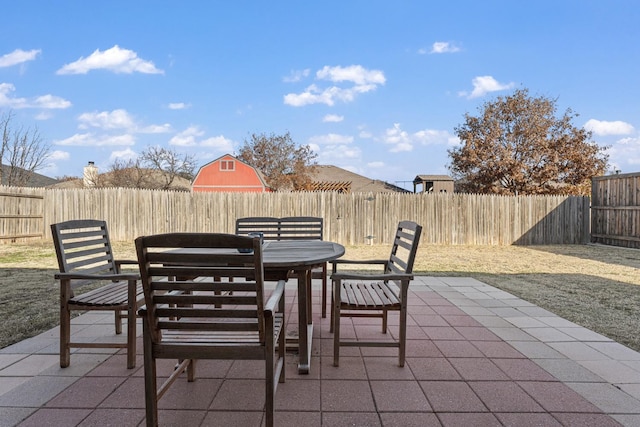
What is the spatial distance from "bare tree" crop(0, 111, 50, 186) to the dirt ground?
28.2ft

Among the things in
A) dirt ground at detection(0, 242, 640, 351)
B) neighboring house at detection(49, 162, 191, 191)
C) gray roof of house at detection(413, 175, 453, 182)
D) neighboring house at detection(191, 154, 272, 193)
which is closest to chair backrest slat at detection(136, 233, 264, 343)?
dirt ground at detection(0, 242, 640, 351)

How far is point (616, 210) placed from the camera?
10.4m

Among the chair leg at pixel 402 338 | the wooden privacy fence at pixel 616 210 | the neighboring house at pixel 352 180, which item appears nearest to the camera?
the chair leg at pixel 402 338

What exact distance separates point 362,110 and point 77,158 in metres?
19.3

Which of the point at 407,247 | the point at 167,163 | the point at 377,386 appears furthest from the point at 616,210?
the point at 167,163

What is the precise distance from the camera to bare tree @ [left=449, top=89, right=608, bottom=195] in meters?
17.5

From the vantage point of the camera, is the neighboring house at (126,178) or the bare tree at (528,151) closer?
the bare tree at (528,151)

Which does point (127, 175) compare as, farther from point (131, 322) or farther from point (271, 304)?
point (271, 304)

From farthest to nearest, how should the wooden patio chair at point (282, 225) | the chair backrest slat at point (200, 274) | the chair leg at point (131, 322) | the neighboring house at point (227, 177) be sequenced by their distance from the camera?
the neighboring house at point (227, 177) < the wooden patio chair at point (282, 225) < the chair leg at point (131, 322) < the chair backrest slat at point (200, 274)

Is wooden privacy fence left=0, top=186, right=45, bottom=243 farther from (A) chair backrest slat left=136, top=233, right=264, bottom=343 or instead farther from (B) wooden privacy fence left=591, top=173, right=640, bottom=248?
(B) wooden privacy fence left=591, top=173, right=640, bottom=248

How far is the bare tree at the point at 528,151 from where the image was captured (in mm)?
17469

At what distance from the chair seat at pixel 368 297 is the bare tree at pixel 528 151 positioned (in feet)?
56.3

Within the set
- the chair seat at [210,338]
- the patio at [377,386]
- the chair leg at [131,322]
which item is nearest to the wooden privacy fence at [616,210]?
the patio at [377,386]

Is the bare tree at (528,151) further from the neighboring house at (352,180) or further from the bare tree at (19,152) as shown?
the bare tree at (19,152)
